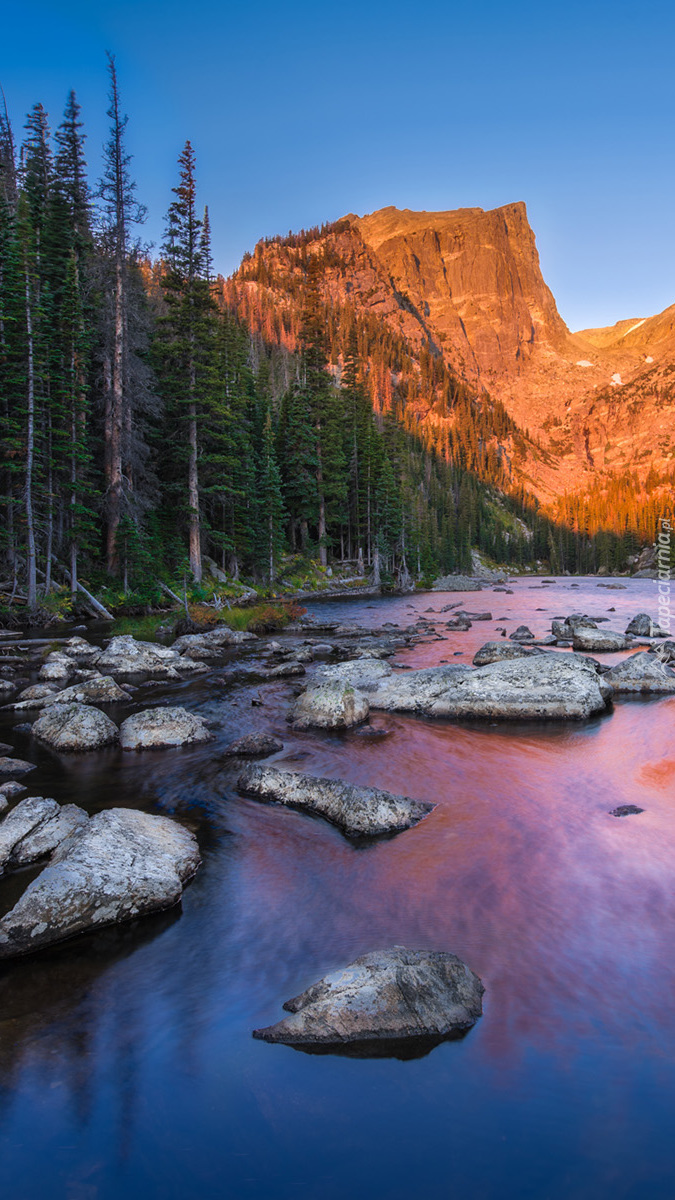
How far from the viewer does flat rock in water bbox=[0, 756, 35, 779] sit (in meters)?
10.4

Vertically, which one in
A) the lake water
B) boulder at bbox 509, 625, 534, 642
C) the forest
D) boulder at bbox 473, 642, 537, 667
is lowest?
the lake water

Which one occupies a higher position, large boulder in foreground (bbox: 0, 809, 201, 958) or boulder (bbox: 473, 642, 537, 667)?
boulder (bbox: 473, 642, 537, 667)

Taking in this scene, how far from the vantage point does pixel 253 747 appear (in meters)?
11.9

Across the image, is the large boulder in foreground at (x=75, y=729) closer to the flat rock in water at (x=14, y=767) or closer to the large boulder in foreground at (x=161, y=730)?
the large boulder in foreground at (x=161, y=730)

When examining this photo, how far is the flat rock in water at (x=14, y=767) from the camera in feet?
34.2

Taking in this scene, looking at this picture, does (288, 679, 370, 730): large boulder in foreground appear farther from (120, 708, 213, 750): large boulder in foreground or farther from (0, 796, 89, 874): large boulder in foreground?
(0, 796, 89, 874): large boulder in foreground

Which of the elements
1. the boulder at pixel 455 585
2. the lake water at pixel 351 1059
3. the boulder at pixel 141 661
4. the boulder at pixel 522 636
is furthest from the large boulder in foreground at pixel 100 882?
the boulder at pixel 455 585

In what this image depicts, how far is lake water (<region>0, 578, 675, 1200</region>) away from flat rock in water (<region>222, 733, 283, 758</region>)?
71.2 inches

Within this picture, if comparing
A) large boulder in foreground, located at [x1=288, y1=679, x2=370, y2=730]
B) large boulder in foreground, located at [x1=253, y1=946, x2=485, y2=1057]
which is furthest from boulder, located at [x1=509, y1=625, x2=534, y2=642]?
large boulder in foreground, located at [x1=253, y1=946, x2=485, y2=1057]

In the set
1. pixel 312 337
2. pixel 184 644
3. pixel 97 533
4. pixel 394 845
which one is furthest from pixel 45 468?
pixel 312 337

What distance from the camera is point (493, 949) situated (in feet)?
19.4

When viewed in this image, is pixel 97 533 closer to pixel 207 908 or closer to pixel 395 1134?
pixel 207 908

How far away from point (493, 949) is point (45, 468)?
28527mm

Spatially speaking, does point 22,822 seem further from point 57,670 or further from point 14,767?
point 57,670
